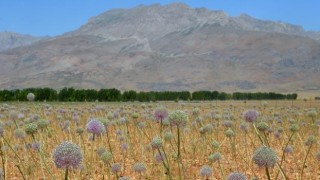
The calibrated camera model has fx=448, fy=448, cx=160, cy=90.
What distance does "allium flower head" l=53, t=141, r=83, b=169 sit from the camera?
13.5 feet

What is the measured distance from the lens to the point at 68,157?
163 inches

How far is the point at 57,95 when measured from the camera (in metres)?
52.6

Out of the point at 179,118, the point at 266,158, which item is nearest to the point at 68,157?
the point at 179,118

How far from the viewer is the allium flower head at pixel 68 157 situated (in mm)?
4129

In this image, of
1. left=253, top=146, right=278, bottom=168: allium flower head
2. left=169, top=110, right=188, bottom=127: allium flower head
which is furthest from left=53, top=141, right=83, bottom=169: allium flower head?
left=253, top=146, right=278, bottom=168: allium flower head

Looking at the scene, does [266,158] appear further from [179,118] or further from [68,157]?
[68,157]

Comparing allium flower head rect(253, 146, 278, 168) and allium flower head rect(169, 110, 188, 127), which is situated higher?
allium flower head rect(169, 110, 188, 127)

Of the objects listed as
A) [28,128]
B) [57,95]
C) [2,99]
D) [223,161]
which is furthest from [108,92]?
[28,128]

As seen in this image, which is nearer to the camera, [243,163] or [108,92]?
[243,163]

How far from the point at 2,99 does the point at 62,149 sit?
151 feet

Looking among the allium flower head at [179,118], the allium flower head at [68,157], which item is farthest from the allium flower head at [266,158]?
the allium flower head at [68,157]

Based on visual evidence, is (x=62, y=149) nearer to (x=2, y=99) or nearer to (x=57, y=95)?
(x=2, y=99)

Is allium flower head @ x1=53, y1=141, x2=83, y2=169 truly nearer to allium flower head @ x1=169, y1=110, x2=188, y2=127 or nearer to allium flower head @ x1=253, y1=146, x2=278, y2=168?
allium flower head @ x1=169, y1=110, x2=188, y2=127

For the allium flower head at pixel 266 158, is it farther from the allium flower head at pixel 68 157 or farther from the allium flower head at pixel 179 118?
the allium flower head at pixel 68 157
